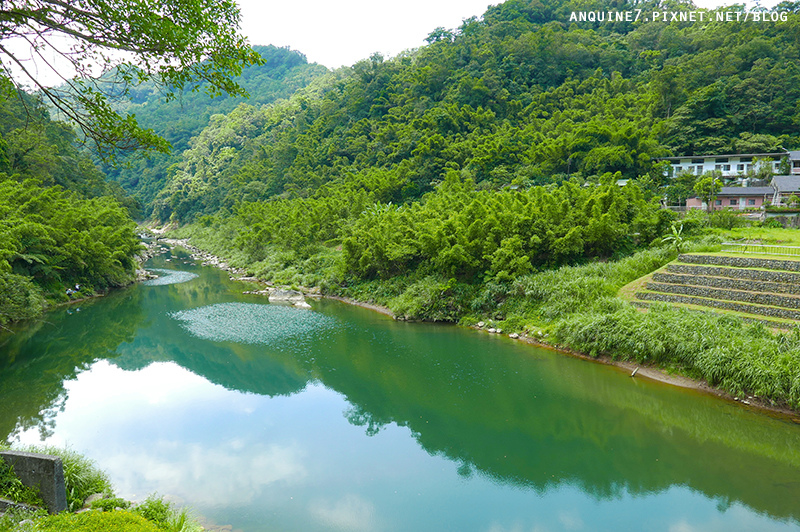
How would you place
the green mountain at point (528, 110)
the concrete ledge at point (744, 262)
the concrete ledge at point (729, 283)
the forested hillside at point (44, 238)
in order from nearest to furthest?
the concrete ledge at point (729, 283)
the concrete ledge at point (744, 262)
the forested hillside at point (44, 238)
the green mountain at point (528, 110)

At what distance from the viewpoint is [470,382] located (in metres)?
13.6

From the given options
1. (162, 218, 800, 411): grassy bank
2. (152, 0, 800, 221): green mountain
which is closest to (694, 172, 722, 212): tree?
(152, 0, 800, 221): green mountain

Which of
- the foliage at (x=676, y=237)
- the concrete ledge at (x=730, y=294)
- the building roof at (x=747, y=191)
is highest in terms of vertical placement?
the building roof at (x=747, y=191)

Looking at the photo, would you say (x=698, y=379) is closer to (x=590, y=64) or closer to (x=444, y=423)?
(x=444, y=423)

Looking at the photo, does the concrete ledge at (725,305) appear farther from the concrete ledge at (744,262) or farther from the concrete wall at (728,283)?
the concrete ledge at (744,262)

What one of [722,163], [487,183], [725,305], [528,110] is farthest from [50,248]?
[722,163]

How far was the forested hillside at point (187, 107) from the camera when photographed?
8769 centimetres

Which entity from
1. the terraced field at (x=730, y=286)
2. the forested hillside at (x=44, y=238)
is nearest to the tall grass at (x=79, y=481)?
the forested hillside at (x=44, y=238)

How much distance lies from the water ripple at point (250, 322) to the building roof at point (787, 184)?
2817 cm

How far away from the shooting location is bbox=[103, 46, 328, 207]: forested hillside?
288 ft

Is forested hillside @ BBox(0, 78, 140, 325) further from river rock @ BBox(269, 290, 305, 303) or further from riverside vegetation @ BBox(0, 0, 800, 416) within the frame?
river rock @ BBox(269, 290, 305, 303)

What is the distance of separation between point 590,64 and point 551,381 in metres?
53.4

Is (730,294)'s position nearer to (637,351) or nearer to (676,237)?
(637,351)

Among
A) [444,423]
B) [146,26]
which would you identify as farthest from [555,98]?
[146,26]
